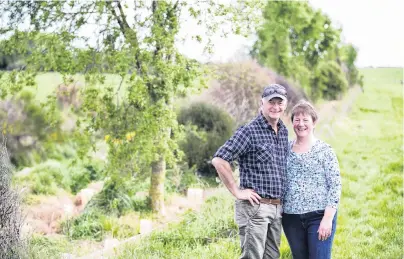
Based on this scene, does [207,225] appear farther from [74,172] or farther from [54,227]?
[74,172]

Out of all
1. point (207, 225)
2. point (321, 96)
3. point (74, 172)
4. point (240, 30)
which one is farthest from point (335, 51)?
point (207, 225)

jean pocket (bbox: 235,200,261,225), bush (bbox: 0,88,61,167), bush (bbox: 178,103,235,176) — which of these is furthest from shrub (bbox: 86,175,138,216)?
bush (bbox: 0,88,61,167)

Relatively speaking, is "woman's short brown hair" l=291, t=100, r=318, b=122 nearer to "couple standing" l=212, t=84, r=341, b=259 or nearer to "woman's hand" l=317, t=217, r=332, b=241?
"couple standing" l=212, t=84, r=341, b=259

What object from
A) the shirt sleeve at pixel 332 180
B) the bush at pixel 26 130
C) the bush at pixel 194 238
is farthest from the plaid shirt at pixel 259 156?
the bush at pixel 26 130

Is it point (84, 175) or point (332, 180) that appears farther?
point (84, 175)

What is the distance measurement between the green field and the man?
1.42 meters

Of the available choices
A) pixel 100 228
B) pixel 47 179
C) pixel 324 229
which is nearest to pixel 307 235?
pixel 324 229

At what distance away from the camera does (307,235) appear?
4.08 m

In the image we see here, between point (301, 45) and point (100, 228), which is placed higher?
point (301, 45)

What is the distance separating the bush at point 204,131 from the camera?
39.2 feet

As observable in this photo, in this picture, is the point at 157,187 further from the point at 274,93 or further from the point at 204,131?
the point at 274,93

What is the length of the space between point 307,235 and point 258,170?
25.0 inches

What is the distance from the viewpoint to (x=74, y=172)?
11961 mm

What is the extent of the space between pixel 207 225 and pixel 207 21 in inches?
120
